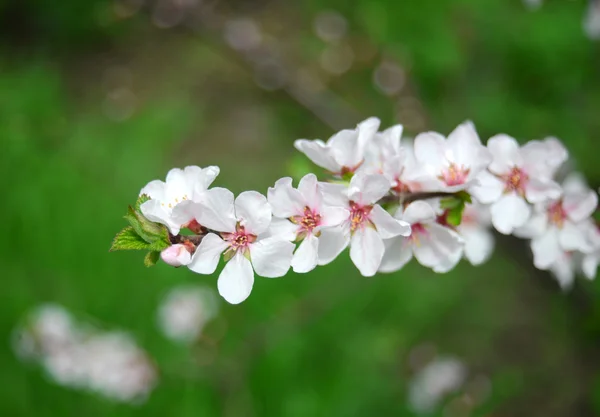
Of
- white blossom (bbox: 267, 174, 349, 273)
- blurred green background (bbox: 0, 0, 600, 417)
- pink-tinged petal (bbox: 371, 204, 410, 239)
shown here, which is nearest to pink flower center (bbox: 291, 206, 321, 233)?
white blossom (bbox: 267, 174, 349, 273)

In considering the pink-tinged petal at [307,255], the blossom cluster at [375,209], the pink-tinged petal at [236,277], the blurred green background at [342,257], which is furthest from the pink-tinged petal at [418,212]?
the blurred green background at [342,257]

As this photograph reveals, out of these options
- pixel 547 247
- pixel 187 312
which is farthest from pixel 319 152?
pixel 187 312

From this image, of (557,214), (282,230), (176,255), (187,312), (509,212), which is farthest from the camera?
(187,312)

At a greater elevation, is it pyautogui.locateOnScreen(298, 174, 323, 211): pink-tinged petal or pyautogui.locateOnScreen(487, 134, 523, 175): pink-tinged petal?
pyautogui.locateOnScreen(487, 134, 523, 175): pink-tinged petal

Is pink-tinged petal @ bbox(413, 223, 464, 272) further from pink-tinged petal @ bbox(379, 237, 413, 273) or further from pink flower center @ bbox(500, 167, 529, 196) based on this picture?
pink flower center @ bbox(500, 167, 529, 196)

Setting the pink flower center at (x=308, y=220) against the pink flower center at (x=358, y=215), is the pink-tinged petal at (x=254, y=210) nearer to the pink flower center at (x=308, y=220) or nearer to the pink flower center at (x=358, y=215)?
the pink flower center at (x=308, y=220)

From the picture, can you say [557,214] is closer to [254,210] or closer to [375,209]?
[375,209]

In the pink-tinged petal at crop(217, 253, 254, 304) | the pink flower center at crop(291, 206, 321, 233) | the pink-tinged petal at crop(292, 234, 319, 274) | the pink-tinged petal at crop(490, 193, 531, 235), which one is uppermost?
the pink-tinged petal at crop(490, 193, 531, 235)

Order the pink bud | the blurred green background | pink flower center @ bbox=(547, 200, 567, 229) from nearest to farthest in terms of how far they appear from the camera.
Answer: the pink bud
pink flower center @ bbox=(547, 200, 567, 229)
the blurred green background
